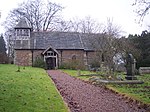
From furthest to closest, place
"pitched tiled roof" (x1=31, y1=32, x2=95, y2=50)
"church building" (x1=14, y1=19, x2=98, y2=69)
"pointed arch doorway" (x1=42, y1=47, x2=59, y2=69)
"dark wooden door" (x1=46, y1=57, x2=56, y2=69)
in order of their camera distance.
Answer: "pitched tiled roof" (x1=31, y1=32, x2=95, y2=50), "dark wooden door" (x1=46, y1=57, x2=56, y2=69), "church building" (x1=14, y1=19, x2=98, y2=69), "pointed arch doorway" (x1=42, y1=47, x2=59, y2=69)

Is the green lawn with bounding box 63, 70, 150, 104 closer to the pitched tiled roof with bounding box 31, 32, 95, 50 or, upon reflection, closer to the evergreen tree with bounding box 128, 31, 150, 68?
the evergreen tree with bounding box 128, 31, 150, 68

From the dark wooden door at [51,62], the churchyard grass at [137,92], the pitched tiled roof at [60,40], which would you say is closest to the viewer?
the churchyard grass at [137,92]

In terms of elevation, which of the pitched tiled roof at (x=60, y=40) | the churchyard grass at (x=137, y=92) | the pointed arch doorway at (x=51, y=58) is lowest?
the churchyard grass at (x=137, y=92)

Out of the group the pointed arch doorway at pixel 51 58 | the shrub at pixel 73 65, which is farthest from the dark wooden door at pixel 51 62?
the shrub at pixel 73 65

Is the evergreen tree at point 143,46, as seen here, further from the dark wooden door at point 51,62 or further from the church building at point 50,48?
the dark wooden door at point 51,62

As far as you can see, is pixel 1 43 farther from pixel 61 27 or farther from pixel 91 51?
pixel 91 51

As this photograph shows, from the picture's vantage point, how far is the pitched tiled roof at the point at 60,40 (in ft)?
171

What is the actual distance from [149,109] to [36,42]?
4272cm

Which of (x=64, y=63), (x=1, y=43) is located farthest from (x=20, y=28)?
(x=1, y=43)

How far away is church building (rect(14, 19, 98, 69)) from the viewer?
50.9 m

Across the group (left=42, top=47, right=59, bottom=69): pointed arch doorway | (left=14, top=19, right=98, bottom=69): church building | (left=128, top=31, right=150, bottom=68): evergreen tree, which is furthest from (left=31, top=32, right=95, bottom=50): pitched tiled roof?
(left=128, top=31, right=150, bottom=68): evergreen tree

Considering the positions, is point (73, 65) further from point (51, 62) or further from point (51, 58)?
point (51, 58)

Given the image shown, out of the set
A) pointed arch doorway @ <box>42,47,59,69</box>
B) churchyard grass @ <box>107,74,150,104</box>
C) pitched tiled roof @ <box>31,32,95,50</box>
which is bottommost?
churchyard grass @ <box>107,74,150,104</box>

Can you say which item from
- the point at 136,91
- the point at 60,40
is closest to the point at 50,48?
the point at 60,40
